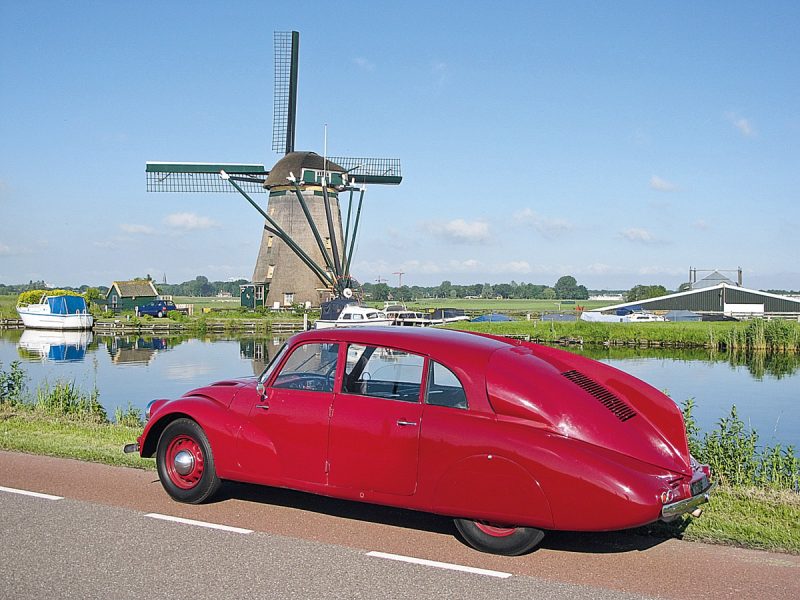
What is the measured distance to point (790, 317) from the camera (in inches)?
2320

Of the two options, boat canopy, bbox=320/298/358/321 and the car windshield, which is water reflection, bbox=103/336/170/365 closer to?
boat canopy, bbox=320/298/358/321

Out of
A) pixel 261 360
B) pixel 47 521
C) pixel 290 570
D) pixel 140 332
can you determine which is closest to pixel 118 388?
pixel 261 360

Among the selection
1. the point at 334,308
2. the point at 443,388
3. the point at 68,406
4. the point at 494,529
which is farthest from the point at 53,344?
the point at 494,529

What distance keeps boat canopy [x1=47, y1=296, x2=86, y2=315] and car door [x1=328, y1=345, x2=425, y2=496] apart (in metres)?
57.0

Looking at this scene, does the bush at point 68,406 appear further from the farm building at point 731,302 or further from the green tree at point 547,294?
the green tree at point 547,294

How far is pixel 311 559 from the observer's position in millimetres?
5055

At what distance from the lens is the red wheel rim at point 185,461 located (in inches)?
258

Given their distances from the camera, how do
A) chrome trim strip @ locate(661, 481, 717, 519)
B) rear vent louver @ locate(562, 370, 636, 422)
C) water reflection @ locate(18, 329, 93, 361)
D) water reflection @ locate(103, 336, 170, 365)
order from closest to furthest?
chrome trim strip @ locate(661, 481, 717, 519) < rear vent louver @ locate(562, 370, 636, 422) < water reflection @ locate(103, 336, 170, 365) < water reflection @ locate(18, 329, 93, 361)

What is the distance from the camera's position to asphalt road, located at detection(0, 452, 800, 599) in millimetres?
4551

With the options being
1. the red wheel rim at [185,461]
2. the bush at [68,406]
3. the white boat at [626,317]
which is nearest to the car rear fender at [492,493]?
the red wheel rim at [185,461]

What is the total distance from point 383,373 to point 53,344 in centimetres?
4269

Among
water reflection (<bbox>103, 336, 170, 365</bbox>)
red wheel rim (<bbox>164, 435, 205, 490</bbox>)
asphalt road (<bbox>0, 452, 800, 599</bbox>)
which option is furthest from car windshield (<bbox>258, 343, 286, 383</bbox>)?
water reflection (<bbox>103, 336, 170, 365</bbox>)

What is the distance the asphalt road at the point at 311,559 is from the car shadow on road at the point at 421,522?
0.02 metres

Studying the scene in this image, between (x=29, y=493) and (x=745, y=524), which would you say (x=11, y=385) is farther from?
(x=745, y=524)
